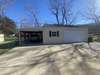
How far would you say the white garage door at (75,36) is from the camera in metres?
26.2

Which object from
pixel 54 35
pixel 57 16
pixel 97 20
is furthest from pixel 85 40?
pixel 57 16

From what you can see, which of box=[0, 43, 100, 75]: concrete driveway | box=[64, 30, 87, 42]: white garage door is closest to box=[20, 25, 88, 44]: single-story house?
box=[64, 30, 87, 42]: white garage door

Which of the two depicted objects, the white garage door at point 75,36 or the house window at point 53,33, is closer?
the house window at point 53,33

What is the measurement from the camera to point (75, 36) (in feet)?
88.6

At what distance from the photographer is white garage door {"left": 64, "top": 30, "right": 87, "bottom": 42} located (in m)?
26.2

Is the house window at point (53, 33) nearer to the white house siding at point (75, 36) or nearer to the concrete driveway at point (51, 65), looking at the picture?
the white house siding at point (75, 36)

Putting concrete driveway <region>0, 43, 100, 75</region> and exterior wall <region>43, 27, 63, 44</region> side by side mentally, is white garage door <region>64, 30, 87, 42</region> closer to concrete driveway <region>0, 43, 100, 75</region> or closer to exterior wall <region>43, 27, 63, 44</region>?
exterior wall <region>43, 27, 63, 44</region>

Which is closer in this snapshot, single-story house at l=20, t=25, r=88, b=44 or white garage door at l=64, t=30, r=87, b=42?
single-story house at l=20, t=25, r=88, b=44

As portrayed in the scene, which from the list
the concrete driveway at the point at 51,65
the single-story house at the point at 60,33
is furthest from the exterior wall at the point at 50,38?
the concrete driveway at the point at 51,65

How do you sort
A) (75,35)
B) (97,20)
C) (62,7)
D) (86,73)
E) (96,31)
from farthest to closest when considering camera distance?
(96,31), (62,7), (97,20), (75,35), (86,73)

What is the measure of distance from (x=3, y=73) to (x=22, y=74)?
38.6 inches

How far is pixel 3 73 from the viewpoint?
24.3 ft

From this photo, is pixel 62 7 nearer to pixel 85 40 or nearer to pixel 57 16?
pixel 57 16

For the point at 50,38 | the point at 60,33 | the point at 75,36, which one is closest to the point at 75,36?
the point at 75,36
